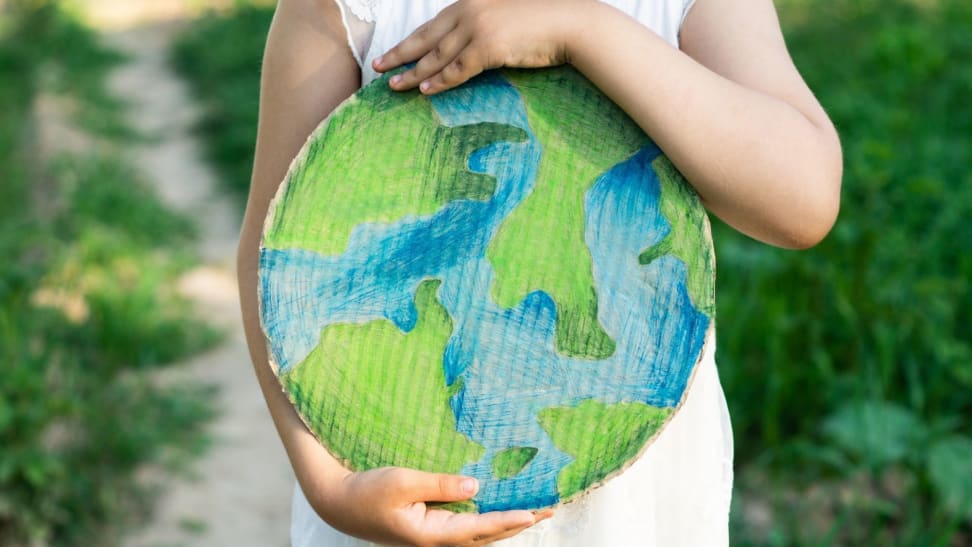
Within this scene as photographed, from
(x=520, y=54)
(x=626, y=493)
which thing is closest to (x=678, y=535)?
(x=626, y=493)

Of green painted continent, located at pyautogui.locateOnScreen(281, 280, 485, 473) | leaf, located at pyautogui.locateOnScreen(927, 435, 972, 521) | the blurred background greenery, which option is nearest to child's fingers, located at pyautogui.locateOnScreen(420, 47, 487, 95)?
green painted continent, located at pyautogui.locateOnScreen(281, 280, 485, 473)

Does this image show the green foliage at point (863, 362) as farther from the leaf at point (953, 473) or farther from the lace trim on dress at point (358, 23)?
the lace trim on dress at point (358, 23)

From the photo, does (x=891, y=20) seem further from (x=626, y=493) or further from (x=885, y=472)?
(x=626, y=493)

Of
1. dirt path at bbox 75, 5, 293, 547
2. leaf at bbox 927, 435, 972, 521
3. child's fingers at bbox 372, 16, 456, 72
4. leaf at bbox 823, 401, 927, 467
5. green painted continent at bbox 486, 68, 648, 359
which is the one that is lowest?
leaf at bbox 927, 435, 972, 521

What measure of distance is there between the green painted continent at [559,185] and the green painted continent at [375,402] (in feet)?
0.42

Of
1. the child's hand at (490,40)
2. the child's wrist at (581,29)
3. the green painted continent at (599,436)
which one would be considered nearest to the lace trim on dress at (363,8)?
the child's hand at (490,40)

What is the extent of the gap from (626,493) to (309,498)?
0.40 metres

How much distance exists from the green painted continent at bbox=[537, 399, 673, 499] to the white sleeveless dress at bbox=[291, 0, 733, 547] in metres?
0.17

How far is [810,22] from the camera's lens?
6.22 m

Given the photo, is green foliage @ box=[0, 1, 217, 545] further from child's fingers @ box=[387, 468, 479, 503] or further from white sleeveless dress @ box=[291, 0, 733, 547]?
child's fingers @ box=[387, 468, 479, 503]

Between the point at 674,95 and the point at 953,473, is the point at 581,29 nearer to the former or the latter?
the point at 674,95

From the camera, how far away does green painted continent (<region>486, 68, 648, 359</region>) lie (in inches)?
44.6

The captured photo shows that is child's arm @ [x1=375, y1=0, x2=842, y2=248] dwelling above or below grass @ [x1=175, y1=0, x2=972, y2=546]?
above

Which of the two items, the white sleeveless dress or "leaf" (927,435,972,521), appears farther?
"leaf" (927,435,972,521)
